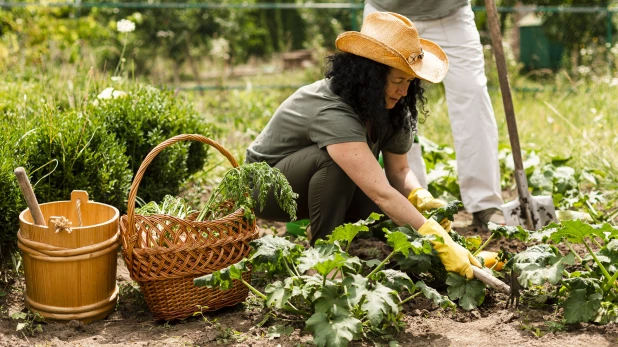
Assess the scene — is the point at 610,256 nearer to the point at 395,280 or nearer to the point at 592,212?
the point at 395,280

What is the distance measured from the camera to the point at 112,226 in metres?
2.80

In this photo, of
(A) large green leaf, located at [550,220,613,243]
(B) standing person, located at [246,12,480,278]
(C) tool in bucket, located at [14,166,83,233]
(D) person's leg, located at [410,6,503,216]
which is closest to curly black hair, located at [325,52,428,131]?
(B) standing person, located at [246,12,480,278]

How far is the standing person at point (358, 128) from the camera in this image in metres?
2.96

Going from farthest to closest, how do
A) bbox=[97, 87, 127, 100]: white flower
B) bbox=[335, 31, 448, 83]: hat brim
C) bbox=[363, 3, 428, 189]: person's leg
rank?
bbox=[363, 3, 428, 189]: person's leg → bbox=[97, 87, 127, 100]: white flower → bbox=[335, 31, 448, 83]: hat brim

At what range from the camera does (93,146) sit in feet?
11.0

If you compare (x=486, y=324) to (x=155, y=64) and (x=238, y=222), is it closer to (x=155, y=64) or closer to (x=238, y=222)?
(x=238, y=222)

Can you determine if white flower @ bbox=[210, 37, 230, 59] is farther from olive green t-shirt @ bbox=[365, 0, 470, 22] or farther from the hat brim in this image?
the hat brim

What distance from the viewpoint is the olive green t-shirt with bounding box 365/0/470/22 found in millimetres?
3883

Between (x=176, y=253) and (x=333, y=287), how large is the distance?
0.62 m

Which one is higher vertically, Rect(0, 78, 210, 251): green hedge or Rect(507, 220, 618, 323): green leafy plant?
Rect(0, 78, 210, 251): green hedge

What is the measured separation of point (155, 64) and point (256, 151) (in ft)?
22.4

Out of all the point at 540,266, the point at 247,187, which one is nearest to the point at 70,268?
the point at 247,187

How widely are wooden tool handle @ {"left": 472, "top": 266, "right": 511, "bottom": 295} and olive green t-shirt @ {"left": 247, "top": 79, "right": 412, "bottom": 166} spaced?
70cm

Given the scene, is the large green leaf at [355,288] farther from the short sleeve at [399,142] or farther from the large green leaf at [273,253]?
the short sleeve at [399,142]
